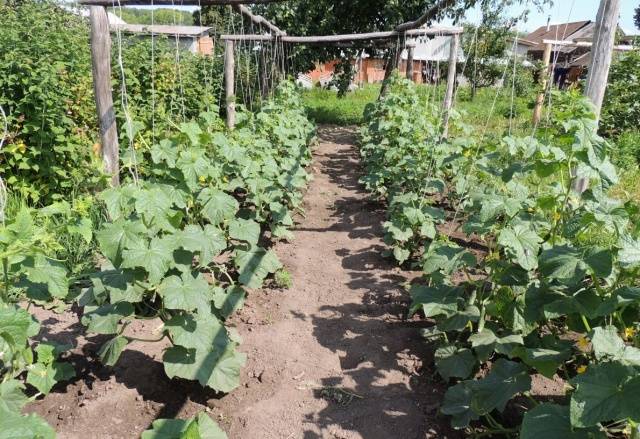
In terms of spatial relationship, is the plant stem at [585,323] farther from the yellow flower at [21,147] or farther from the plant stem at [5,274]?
the yellow flower at [21,147]

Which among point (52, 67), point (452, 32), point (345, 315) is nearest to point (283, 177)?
point (345, 315)

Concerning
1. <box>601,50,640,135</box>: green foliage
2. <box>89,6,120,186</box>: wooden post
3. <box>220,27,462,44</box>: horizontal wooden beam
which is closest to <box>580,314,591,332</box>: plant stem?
<box>89,6,120,186</box>: wooden post

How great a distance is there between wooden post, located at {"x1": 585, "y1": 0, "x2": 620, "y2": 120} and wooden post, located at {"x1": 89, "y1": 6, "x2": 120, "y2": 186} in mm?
3936

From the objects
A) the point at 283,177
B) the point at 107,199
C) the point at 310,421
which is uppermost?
the point at 107,199

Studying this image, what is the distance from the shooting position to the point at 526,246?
2.62 m

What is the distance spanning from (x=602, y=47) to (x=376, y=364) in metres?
2.88

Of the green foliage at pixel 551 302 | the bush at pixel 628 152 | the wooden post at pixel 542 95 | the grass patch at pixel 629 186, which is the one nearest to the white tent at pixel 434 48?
the wooden post at pixel 542 95

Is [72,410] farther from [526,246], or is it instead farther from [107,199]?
[526,246]

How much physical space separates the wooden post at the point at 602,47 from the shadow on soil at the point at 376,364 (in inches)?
82.1

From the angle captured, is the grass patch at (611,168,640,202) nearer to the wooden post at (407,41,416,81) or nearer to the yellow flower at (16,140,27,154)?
the wooden post at (407,41,416,81)

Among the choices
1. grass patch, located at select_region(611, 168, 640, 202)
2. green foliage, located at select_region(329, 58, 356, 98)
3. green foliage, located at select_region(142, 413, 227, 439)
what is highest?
green foliage, located at select_region(329, 58, 356, 98)

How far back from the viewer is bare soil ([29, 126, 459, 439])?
8.75ft

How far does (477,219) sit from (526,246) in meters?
0.44

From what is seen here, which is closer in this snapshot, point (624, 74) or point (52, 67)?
point (52, 67)
